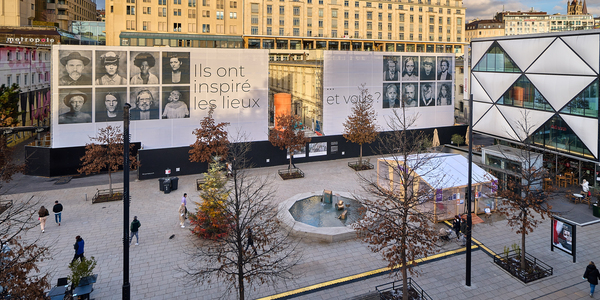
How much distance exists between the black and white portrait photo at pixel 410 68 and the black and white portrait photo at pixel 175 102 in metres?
19.9

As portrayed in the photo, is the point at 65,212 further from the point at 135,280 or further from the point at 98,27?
the point at 98,27

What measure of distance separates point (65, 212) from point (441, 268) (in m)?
20.1

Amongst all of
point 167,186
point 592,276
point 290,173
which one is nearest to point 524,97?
point 290,173

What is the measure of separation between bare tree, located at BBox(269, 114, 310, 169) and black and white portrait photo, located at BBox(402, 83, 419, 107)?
1239 centimetres

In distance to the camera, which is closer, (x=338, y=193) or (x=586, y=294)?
(x=586, y=294)

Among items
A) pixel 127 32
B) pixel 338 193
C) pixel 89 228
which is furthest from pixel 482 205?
pixel 127 32

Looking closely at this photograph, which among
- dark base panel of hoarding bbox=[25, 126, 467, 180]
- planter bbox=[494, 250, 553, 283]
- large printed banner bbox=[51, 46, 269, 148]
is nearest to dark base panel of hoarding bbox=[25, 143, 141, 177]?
dark base panel of hoarding bbox=[25, 126, 467, 180]

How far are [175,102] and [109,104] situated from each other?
4717 mm

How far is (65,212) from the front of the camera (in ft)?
71.5

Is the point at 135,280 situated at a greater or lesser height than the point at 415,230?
lesser

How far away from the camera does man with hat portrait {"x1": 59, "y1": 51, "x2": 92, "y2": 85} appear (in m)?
27.6

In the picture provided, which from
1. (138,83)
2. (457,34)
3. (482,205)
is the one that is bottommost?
(482,205)

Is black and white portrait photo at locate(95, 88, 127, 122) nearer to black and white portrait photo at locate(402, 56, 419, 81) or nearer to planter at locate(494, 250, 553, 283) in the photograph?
black and white portrait photo at locate(402, 56, 419, 81)

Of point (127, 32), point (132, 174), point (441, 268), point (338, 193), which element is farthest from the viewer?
point (127, 32)
